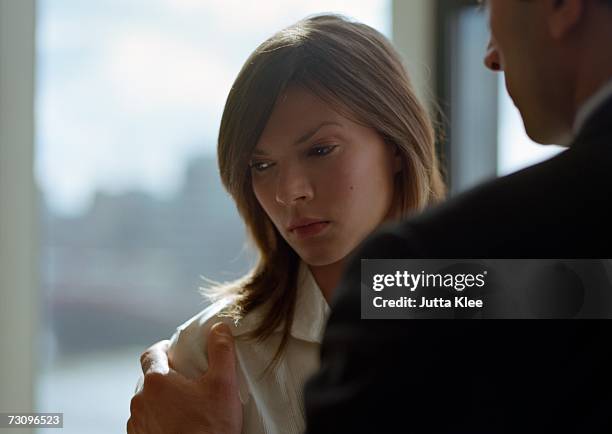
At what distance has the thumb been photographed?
1148 mm

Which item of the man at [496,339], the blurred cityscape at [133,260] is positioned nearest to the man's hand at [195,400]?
the man at [496,339]

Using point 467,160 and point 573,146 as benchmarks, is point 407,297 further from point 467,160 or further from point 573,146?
point 467,160

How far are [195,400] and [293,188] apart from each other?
338 millimetres

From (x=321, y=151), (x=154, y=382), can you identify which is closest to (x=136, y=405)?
(x=154, y=382)

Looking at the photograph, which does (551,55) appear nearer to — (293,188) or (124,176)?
(293,188)

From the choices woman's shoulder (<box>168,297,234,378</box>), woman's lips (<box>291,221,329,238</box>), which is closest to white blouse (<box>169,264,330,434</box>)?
woman's shoulder (<box>168,297,234,378</box>)

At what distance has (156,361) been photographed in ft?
4.05

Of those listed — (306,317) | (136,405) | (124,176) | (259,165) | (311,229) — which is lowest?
(136,405)

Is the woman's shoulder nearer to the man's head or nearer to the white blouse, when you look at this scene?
the white blouse

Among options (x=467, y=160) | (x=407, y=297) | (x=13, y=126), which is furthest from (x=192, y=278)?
(x=407, y=297)

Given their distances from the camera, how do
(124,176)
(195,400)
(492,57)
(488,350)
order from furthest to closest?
1. (124,176)
2. (195,400)
3. (492,57)
4. (488,350)

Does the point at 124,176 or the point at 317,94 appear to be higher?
the point at 124,176

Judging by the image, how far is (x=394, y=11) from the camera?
2867 mm

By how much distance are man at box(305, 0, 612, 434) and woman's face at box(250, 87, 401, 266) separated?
0.59 m
